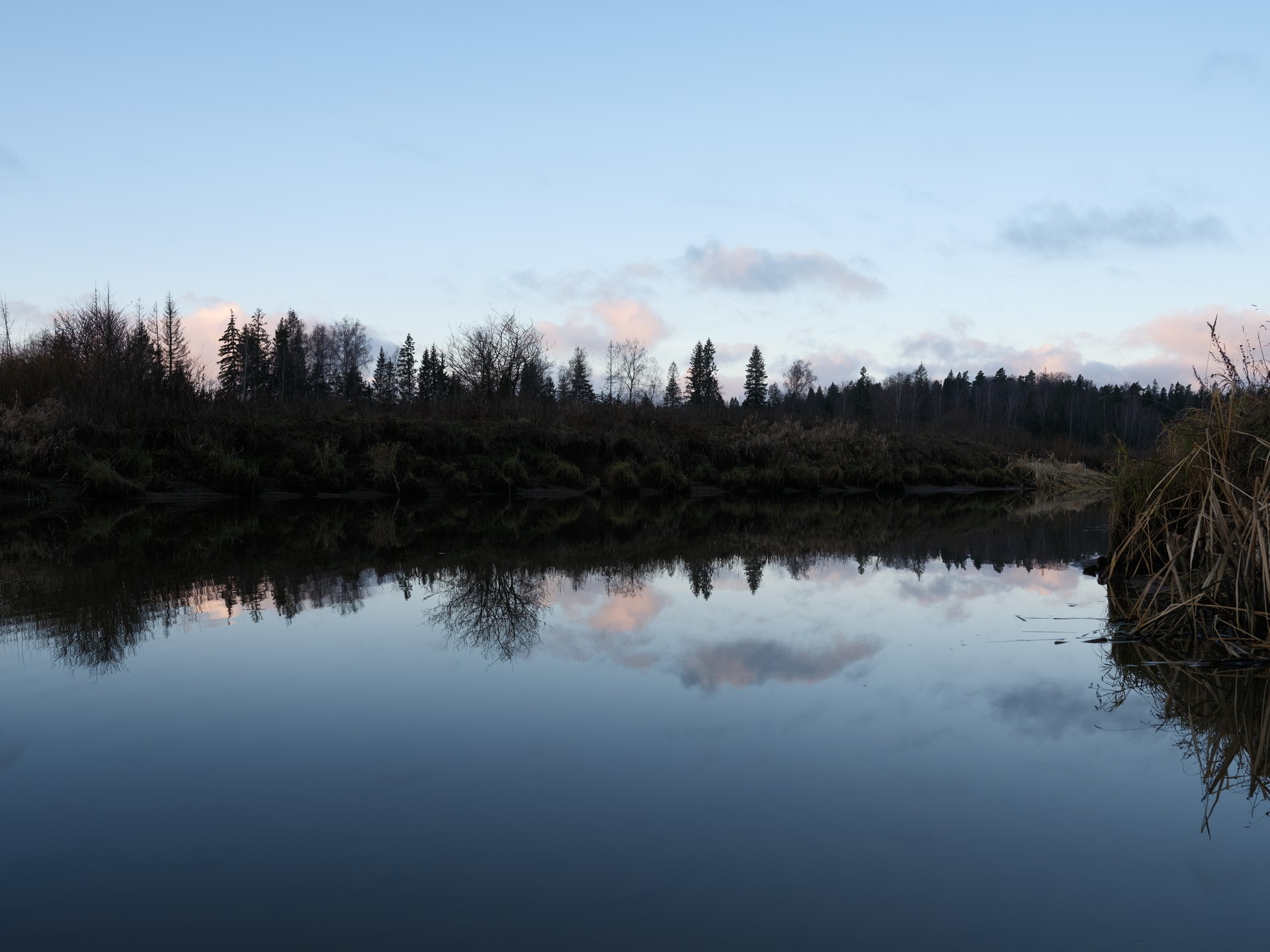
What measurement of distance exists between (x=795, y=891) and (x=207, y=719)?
3.56m

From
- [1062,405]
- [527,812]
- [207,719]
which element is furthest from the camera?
[1062,405]

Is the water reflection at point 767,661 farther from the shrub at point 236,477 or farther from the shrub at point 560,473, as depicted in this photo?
the shrub at point 560,473

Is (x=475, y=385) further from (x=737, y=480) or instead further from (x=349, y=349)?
(x=349, y=349)

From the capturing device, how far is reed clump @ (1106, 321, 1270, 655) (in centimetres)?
661

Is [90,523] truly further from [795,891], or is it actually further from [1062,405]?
[1062,405]

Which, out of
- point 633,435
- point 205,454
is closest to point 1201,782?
point 205,454

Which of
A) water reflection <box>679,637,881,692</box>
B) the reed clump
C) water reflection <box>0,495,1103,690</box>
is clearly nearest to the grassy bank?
water reflection <box>0,495,1103,690</box>

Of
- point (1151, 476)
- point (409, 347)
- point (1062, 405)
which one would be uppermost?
point (409, 347)

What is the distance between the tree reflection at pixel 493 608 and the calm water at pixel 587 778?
0.21 ft

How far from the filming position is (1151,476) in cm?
960

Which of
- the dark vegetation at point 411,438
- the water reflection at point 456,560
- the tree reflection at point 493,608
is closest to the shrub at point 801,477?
the dark vegetation at point 411,438

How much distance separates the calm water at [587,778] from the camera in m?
2.90

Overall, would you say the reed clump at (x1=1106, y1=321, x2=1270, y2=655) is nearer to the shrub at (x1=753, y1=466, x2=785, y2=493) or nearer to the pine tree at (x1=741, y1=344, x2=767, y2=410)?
the shrub at (x1=753, y1=466, x2=785, y2=493)

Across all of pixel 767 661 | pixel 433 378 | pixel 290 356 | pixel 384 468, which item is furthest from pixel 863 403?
pixel 767 661
